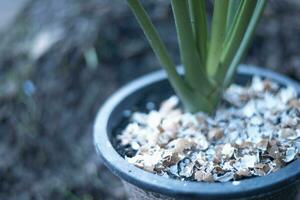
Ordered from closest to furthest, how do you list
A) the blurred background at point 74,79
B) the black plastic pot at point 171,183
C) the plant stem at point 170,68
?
1. the black plastic pot at point 171,183
2. the plant stem at point 170,68
3. the blurred background at point 74,79

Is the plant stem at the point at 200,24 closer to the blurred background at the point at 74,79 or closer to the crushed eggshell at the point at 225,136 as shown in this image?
the crushed eggshell at the point at 225,136

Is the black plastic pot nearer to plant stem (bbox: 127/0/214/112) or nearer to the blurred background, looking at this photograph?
plant stem (bbox: 127/0/214/112)

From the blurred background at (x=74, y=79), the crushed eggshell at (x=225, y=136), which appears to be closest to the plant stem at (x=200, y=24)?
the crushed eggshell at (x=225, y=136)

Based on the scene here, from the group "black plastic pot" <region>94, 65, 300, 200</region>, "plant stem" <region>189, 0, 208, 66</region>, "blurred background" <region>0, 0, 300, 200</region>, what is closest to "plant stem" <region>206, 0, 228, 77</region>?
"plant stem" <region>189, 0, 208, 66</region>

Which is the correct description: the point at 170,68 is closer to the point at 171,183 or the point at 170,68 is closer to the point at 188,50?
the point at 188,50

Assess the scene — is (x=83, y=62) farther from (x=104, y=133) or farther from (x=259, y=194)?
(x=259, y=194)

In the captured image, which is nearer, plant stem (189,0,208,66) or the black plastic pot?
the black plastic pot

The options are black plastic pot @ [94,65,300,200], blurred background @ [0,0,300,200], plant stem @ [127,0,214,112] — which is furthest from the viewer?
blurred background @ [0,0,300,200]
